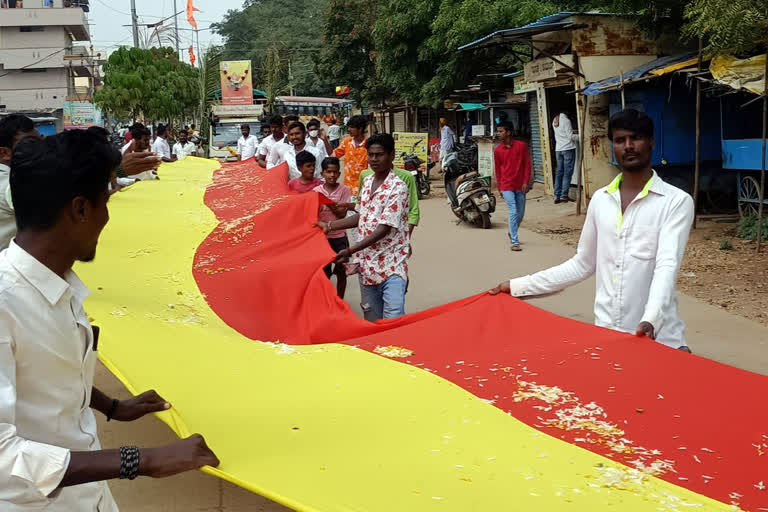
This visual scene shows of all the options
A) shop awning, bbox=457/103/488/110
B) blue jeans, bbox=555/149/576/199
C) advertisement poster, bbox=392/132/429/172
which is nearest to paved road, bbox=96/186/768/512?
blue jeans, bbox=555/149/576/199

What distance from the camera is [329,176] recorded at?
802cm

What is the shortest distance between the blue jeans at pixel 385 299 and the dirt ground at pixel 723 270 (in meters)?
3.74

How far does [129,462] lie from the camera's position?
1901 millimetres

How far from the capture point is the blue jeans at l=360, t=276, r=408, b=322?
19.5 ft

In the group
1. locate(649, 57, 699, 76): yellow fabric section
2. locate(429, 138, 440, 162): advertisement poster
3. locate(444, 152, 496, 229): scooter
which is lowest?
locate(444, 152, 496, 229): scooter

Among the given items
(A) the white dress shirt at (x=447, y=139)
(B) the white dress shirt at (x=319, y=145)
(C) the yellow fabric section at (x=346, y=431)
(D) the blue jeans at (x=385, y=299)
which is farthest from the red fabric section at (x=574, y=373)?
(A) the white dress shirt at (x=447, y=139)

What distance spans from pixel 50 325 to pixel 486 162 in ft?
58.8

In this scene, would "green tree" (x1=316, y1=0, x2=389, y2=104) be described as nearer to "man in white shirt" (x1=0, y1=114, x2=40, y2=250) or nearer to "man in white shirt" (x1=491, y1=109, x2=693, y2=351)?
"man in white shirt" (x1=0, y1=114, x2=40, y2=250)

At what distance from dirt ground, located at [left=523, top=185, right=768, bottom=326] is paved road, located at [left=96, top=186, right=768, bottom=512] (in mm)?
254

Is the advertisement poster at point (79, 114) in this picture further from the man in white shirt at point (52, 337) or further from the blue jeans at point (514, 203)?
the man in white shirt at point (52, 337)

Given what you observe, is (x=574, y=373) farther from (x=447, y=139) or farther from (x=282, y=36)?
(x=282, y=36)

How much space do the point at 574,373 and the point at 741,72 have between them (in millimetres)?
8253

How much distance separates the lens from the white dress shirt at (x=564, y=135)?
1678cm

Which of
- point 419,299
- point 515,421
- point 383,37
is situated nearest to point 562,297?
point 419,299
